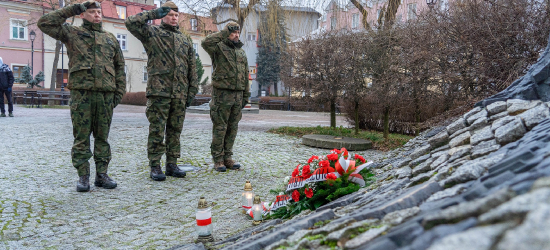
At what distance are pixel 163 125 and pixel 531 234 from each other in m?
4.88

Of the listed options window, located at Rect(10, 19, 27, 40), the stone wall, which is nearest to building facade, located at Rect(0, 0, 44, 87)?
window, located at Rect(10, 19, 27, 40)

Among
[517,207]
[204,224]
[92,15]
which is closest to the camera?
[517,207]

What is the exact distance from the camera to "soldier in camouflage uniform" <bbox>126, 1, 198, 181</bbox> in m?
5.39

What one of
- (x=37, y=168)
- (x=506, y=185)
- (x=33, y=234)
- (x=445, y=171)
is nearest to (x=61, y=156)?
(x=37, y=168)

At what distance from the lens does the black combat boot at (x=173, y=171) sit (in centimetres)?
570

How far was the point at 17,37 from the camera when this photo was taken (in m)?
33.0

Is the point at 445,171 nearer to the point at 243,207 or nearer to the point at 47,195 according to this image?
the point at 243,207

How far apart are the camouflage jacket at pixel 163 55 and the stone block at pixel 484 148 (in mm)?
3826

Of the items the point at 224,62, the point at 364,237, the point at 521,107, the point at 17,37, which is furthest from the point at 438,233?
the point at 17,37

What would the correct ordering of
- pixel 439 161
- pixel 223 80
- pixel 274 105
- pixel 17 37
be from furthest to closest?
1. pixel 17 37
2. pixel 274 105
3. pixel 223 80
4. pixel 439 161

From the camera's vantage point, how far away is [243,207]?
166 inches

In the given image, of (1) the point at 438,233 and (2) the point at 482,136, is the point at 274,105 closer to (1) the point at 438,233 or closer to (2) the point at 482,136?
(2) the point at 482,136

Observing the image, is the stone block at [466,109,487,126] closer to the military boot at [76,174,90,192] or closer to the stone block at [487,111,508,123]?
the stone block at [487,111,508,123]

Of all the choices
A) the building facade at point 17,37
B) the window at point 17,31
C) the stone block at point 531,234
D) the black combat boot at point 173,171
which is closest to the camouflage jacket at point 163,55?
Answer: the black combat boot at point 173,171
